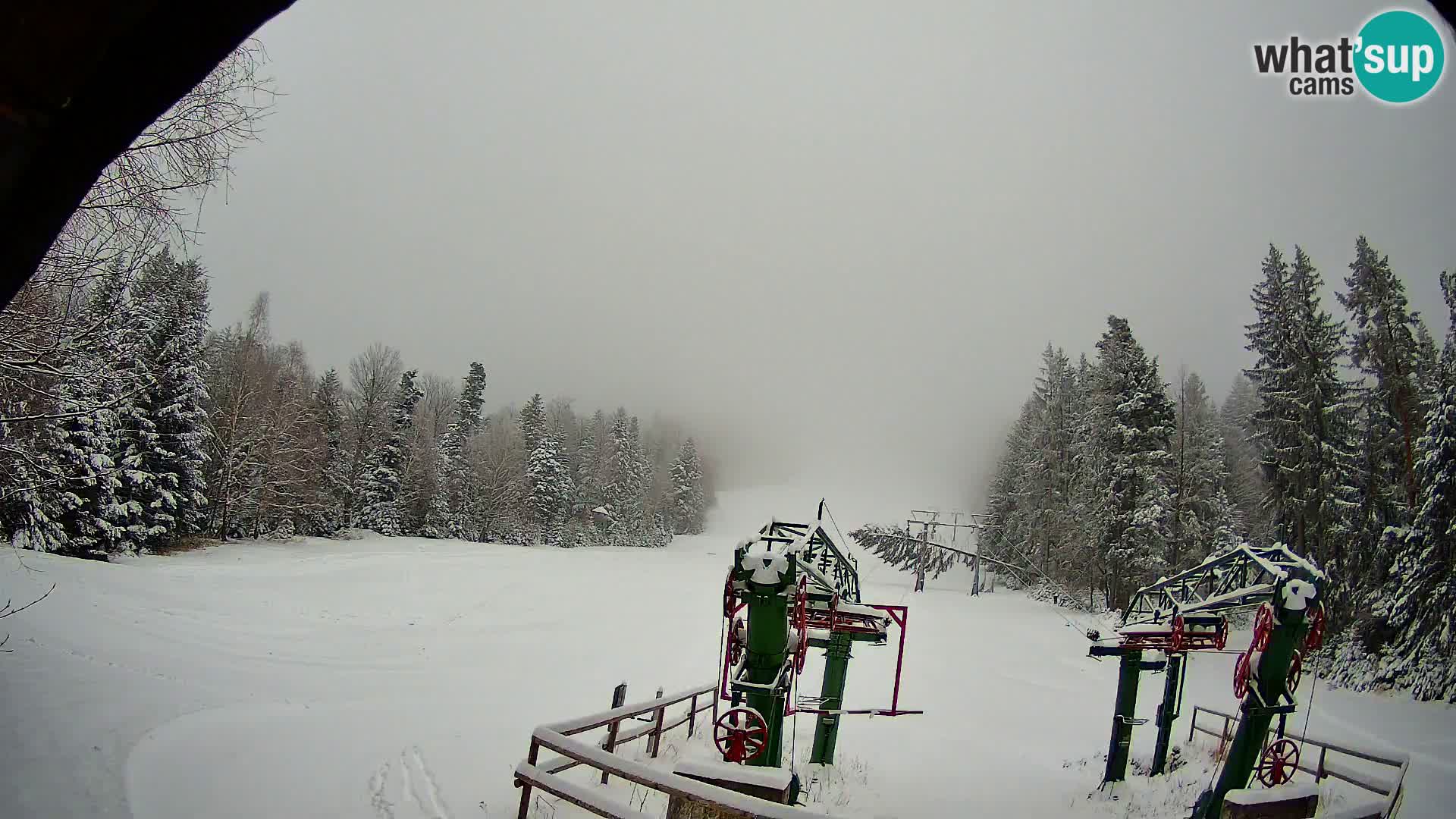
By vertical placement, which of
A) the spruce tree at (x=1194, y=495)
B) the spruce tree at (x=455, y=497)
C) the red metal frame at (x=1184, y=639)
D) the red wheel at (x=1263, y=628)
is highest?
the spruce tree at (x=1194, y=495)

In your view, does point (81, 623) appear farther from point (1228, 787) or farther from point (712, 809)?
A: point (1228, 787)

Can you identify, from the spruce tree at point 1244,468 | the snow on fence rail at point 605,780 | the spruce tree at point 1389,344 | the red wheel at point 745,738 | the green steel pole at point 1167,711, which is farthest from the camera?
the spruce tree at point 1244,468

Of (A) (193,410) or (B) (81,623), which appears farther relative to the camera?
(A) (193,410)

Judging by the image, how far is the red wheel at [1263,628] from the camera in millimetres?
9648

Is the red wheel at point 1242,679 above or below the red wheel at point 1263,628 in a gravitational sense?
below

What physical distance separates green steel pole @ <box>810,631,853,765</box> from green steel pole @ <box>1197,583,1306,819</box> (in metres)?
6.45

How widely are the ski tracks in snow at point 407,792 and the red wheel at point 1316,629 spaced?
12.7m

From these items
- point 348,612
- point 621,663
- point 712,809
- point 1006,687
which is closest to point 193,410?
point 348,612

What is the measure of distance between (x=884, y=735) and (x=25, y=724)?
1724cm

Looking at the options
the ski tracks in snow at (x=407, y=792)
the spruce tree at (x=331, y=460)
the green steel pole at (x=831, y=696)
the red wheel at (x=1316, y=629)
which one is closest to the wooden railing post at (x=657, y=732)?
the ski tracks in snow at (x=407, y=792)

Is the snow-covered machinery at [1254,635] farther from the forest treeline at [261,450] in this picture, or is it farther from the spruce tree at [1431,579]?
the forest treeline at [261,450]

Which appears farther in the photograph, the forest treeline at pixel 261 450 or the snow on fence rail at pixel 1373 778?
the forest treeline at pixel 261 450

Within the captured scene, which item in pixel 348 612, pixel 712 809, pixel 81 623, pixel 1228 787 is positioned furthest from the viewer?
pixel 348 612

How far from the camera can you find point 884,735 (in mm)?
17500
